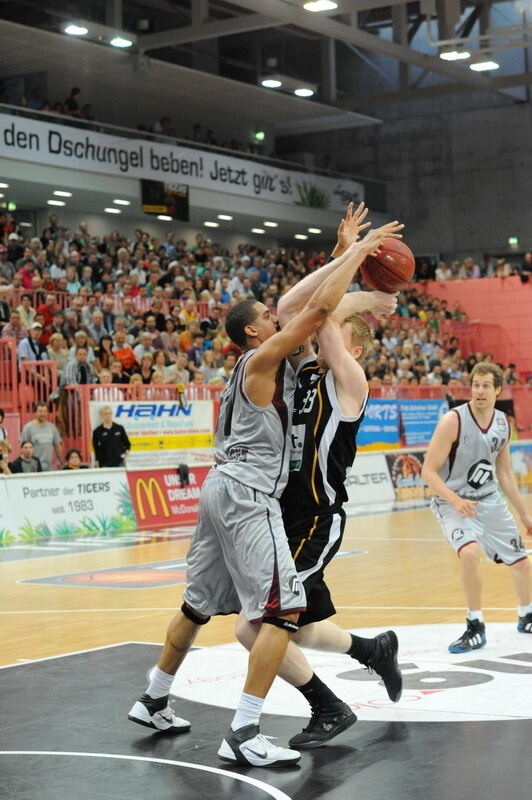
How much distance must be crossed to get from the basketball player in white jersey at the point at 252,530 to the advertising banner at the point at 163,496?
11.3 m

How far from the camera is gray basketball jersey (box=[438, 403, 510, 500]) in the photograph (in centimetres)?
788

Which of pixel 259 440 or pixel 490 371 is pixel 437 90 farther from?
pixel 259 440

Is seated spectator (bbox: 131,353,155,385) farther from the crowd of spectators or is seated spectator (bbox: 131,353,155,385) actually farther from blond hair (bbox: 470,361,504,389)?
blond hair (bbox: 470,361,504,389)

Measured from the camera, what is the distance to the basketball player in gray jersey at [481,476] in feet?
25.7

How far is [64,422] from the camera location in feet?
56.8

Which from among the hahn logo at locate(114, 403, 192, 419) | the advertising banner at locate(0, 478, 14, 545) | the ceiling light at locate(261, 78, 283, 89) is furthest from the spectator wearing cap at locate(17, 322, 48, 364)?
the ceiling light at locate(261, 78, 283, 89)

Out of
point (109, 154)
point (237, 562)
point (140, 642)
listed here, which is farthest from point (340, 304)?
point (109, 154)

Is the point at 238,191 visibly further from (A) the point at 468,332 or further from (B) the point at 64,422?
(B) the point at 64,422

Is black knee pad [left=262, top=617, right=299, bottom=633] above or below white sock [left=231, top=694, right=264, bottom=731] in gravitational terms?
above

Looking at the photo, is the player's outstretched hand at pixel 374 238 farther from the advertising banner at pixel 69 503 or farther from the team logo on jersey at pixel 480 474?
the advertising banner at pixel 69 503

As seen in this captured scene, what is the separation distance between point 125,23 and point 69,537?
20.7 metres

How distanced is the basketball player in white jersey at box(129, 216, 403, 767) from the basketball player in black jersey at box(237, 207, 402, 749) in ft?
0.48

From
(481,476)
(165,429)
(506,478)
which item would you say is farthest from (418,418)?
(481,476)

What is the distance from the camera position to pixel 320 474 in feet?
17.5
